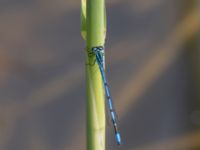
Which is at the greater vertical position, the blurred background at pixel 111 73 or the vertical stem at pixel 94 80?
the blurred background at pixel 111 73

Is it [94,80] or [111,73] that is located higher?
[111,73]

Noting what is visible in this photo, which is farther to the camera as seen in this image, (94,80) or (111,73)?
(111,73)

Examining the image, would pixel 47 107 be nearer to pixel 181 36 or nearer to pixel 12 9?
pixel 12 9

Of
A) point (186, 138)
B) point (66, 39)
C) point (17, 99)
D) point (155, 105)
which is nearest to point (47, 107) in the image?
point (17, 99)

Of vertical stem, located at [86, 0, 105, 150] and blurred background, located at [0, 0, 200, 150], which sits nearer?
vertical stem, located at [86, 0, 105, 150]

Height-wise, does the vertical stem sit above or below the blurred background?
below
